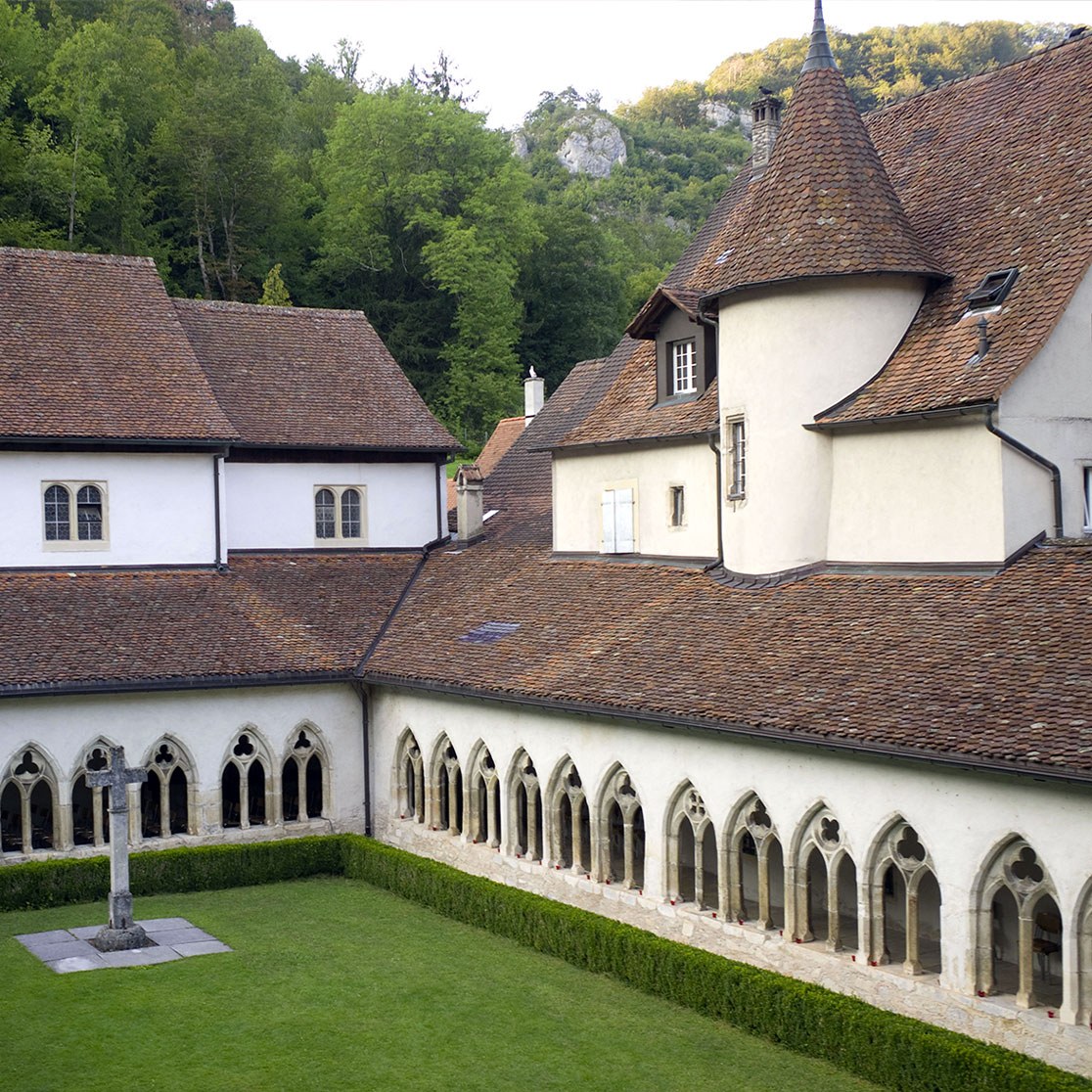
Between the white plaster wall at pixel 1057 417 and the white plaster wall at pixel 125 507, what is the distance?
707 inches

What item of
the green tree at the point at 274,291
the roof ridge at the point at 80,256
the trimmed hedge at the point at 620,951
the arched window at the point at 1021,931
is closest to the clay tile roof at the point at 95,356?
the roof ridge at the point at 80,256

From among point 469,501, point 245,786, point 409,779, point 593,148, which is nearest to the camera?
point 245,786

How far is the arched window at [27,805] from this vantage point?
28344 mm

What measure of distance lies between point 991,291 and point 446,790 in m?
13.6

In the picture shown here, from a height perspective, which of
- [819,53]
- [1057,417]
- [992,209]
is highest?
[819,53]

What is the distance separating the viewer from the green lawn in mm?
18453

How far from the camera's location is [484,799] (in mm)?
28547

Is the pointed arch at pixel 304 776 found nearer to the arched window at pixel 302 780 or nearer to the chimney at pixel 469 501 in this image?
the arched window at pixel 302 780

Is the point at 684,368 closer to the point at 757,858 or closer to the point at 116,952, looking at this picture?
the point at 757,858

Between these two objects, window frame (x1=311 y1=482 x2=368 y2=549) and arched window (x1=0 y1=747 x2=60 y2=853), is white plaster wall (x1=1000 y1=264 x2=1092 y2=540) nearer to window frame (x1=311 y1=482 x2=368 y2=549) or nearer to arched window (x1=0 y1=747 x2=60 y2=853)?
arched window (x1=0 y1=747 x2=60 y2=853)

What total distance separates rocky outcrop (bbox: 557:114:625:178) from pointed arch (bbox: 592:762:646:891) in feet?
367

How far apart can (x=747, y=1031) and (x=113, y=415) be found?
19.1 meters

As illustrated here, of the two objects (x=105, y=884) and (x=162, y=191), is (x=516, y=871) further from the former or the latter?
(x=162, y=191)

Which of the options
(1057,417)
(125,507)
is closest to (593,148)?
(125,507)
